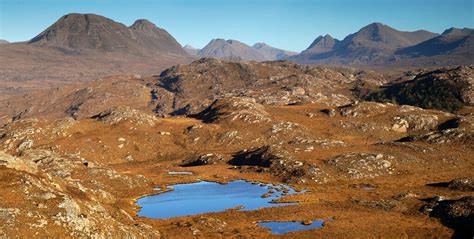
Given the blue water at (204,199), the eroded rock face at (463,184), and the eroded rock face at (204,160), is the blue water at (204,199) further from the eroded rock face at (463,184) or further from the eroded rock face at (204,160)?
the eroded rock face at (463,184)

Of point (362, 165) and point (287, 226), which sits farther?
point (362, 165)

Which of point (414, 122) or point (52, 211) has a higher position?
point (52, 211)

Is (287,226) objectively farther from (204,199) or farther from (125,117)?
(125,117)

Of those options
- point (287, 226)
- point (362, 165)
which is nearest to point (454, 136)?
point (362, 165)

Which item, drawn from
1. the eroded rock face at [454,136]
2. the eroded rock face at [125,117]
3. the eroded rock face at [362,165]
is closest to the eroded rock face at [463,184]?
the eroded rock face at [362,165]

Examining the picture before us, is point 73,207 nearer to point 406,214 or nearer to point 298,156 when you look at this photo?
point 406,214

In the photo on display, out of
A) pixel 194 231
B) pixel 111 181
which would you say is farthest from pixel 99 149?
pixel 194 231
